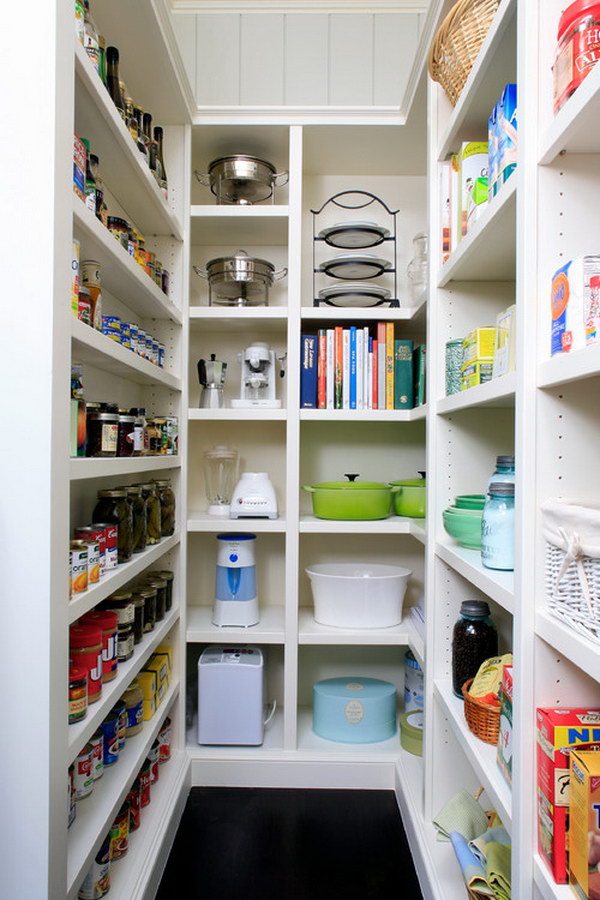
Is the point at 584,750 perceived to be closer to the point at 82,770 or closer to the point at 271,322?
the point at 82,770

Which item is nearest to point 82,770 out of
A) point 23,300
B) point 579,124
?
point 23,300

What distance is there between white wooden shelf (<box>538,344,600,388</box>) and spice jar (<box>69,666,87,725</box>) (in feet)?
3.31

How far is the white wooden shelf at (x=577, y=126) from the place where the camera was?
75 cm

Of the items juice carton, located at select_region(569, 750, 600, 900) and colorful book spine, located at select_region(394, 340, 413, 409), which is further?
colorful book spine, located at select_region(394, 340, 413, 409)

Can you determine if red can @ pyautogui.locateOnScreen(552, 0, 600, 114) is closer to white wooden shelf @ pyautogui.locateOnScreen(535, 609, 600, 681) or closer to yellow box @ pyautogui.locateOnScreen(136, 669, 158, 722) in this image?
white wooden shelf @ pyautogui.locateOnScreen(535, 609, 600, 681)

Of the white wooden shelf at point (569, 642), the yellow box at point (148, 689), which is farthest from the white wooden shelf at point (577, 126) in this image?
the yellow box at point (148, 689)

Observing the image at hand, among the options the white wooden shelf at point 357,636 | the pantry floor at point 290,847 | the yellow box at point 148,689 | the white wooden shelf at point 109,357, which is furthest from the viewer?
the white wooden shelf at point 357,636

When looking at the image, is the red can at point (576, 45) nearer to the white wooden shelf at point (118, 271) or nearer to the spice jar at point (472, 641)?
the white wooden shelf at point (118, 271)

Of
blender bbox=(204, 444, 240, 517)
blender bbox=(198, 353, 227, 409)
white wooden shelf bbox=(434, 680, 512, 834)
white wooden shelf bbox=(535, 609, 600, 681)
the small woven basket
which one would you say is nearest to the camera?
white wooden shelf bbox=(535, 609, 600, 681)

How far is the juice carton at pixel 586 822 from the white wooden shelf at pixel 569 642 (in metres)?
0.11

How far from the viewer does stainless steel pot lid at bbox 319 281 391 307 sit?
2.14m

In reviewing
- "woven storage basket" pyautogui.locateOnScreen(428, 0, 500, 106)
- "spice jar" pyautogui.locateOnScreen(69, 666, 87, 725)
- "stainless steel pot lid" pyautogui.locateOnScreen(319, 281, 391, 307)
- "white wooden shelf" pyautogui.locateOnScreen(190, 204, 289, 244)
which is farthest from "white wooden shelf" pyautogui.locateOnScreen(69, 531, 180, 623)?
"woven storage basket" pyautogui.locateOnScreen(428, 0, 500, 106)

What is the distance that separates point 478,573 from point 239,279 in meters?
1.37

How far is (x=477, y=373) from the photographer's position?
1330 millimetres
